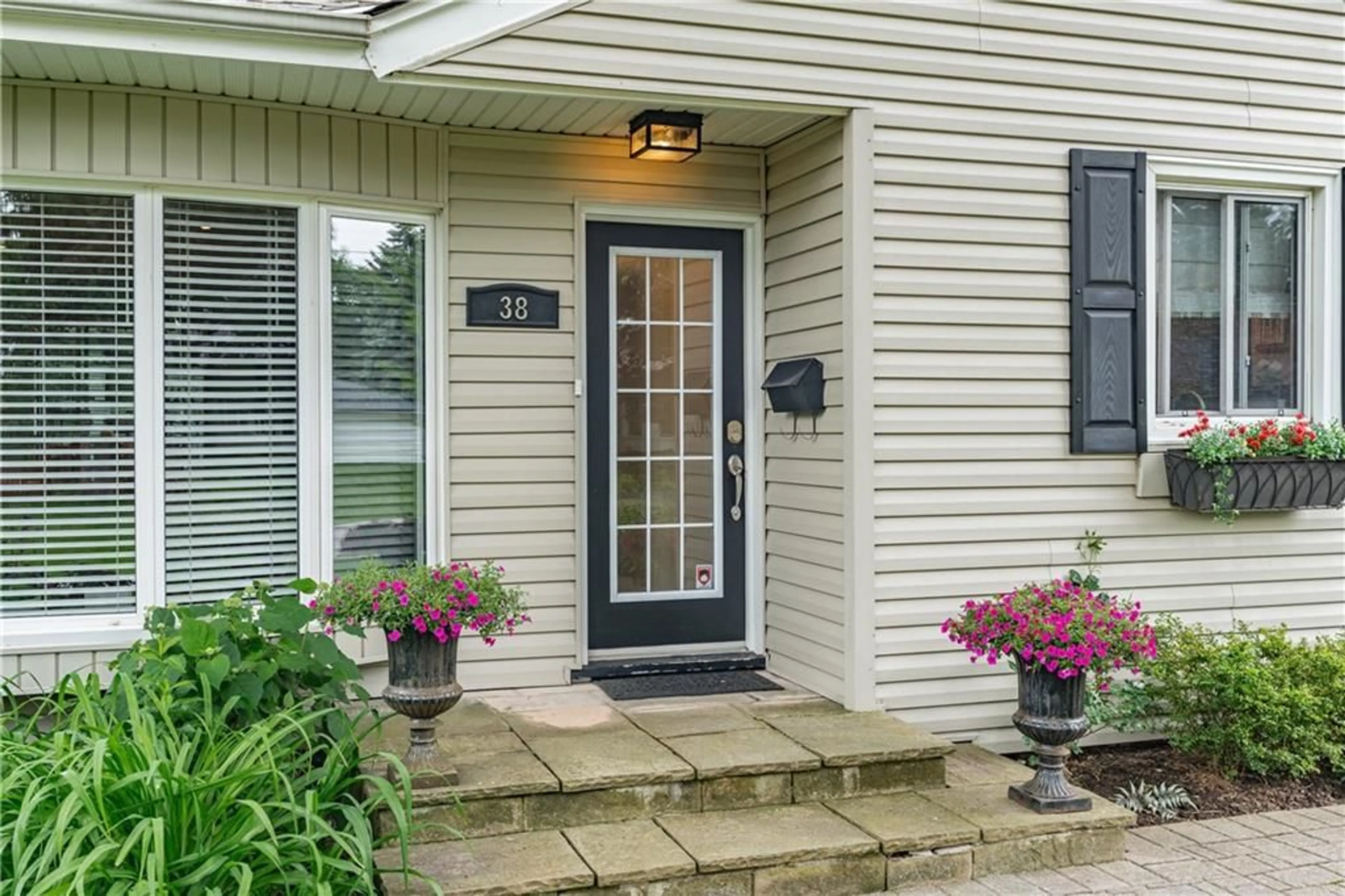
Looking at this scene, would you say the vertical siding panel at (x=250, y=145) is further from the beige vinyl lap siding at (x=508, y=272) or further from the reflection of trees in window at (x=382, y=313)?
the reflection of trees in window at (x=382, y=313)

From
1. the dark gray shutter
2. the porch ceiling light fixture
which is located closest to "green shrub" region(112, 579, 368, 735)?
the porch ceiling light fixture

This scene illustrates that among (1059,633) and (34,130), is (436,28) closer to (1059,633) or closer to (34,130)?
(34,130)

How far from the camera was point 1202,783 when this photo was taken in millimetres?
4477

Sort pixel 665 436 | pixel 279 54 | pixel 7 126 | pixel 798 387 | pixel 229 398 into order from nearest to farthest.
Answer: pixel 279 54 < pixel 7 126 < pixel 229 398 < pixel 798 387 < pixel 665 436

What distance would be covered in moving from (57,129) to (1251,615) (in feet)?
17.3

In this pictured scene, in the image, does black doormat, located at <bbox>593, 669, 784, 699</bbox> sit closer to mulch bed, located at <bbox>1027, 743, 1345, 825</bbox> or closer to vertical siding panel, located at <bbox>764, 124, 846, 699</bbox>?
vertical siding panel, located at <bbox>764, 124, 846, 699</bbox>

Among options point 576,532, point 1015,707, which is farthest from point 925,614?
point 576,532

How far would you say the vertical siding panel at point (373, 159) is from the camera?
4.49 m

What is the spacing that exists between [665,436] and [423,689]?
1.92 metres

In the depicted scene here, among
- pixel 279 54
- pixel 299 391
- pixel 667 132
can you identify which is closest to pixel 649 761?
pixel 299 391

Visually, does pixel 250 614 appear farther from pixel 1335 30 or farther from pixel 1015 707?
pixel 1335 30

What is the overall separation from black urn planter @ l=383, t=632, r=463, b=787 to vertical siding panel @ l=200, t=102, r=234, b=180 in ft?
6.41

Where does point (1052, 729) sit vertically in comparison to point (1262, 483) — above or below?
below

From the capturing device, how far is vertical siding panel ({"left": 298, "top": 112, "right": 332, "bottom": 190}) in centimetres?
437
